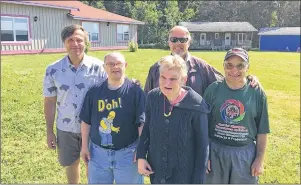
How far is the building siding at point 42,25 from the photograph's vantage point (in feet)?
54.3

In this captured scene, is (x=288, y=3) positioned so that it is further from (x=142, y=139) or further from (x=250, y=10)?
(x=142, y=139)

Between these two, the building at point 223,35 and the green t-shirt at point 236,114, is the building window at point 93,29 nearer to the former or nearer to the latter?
the building at point 223,35

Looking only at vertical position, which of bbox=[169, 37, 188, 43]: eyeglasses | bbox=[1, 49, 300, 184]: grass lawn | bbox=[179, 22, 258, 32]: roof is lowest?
bbox=[1, 49, 300, 184]: grass lawn

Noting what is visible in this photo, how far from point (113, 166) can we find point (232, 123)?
100 cm

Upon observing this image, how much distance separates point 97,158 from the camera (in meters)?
2.66

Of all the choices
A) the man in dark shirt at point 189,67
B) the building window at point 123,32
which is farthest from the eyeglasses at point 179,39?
the building window at point 123,32

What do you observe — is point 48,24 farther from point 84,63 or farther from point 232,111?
point 232,111

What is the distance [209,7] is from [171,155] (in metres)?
32.4

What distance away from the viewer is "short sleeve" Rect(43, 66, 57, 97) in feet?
9.80

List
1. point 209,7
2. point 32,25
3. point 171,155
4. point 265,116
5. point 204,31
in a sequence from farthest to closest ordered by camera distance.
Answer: point 204,31 < point 209,7 < point 32,25 < point 265,116 < point 171,155

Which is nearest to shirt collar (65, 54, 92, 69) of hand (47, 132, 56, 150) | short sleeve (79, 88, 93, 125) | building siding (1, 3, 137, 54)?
short sleeve (79, 88, 93, 125)

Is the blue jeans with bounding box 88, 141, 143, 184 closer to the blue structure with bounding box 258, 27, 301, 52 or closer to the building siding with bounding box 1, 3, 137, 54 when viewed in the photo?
the building siding with bounding box 1, 3, 137, 54

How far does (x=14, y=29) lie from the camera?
16453 millimetres

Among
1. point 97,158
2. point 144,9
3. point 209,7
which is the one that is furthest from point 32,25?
point 209,7
